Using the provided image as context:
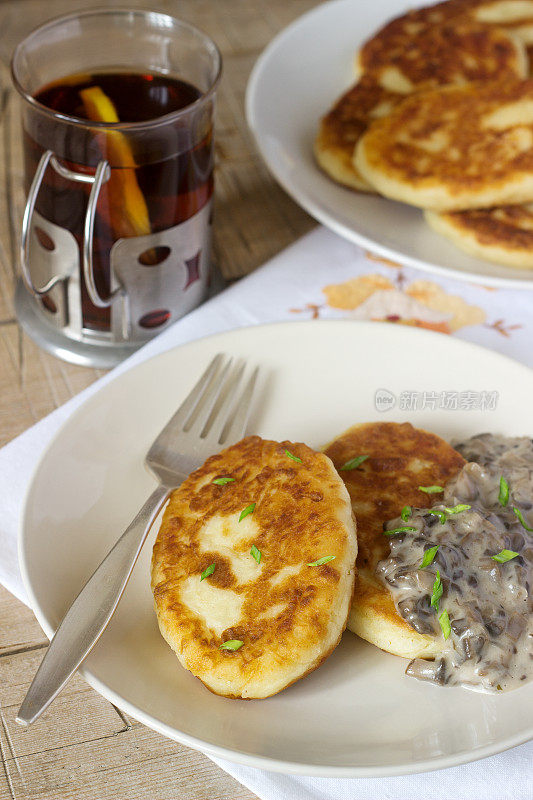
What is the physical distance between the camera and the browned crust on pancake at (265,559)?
1.14 meters

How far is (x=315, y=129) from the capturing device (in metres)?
2.34

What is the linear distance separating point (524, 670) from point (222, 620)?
42 centimetres

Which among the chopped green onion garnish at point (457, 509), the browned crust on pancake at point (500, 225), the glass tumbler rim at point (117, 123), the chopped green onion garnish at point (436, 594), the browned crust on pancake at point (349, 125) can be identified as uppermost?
the glass tumbler rim at point (117, 123)

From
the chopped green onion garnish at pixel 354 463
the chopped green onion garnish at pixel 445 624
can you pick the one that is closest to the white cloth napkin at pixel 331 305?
the chopped green onion garnish at pixel 354 463

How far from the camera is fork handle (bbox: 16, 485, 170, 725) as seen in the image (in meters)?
1.08

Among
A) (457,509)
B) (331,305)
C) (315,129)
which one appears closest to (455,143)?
(315,129)

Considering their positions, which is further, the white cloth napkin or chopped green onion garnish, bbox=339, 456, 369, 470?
the white cloth napkin

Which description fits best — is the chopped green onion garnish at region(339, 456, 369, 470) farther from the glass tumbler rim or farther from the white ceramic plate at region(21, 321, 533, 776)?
the glass tumbler rim

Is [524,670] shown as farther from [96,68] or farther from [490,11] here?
[490,11]

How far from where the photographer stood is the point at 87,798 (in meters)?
1.22

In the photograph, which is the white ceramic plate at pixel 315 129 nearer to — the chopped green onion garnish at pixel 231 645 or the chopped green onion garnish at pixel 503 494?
the chopped green onion garnish at pixel 503 494

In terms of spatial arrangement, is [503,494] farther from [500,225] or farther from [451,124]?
[451,124]

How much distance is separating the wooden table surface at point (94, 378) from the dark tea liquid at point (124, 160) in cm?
24

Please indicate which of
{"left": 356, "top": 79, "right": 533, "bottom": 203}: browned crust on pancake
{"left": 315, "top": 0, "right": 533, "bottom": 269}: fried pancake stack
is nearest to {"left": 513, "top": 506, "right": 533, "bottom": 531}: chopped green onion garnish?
{"left": 315, "top": 0, "right": 533, "bottom": 269}: fried pancake stack
